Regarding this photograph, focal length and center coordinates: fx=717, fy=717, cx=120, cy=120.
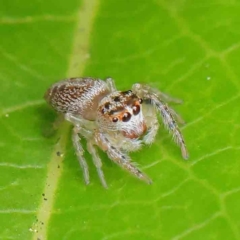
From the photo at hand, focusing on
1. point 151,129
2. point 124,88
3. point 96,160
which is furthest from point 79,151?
point 124,88

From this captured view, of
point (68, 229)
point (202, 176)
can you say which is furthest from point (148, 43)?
point (68, 229)

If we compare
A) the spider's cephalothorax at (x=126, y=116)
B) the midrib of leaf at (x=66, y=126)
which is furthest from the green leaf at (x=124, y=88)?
the spider's cephalothorax at (x=126, y=116)

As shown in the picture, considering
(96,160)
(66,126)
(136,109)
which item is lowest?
(66,126)

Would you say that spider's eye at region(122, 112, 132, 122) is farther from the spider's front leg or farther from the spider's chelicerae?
the spider's front leg

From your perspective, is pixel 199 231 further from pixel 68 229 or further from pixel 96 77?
pixel 96 77

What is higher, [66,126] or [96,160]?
[96,160]

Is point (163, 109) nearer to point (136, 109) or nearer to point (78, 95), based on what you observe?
point (136, 109)
